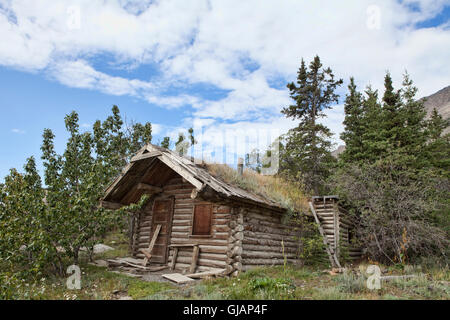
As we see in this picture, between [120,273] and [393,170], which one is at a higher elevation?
[393,170]

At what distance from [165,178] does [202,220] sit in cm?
289

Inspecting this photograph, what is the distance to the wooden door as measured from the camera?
11.8 metres

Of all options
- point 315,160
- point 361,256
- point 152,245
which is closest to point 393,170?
point 361,256

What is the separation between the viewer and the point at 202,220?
36.2 feet

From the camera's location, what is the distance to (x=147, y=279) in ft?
30.3

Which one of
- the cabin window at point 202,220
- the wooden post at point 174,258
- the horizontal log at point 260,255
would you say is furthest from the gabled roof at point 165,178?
the wooden post at point 174,258

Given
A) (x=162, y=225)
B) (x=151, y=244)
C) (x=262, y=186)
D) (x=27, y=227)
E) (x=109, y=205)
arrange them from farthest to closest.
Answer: (x=262, y=186), (x=162, y=225), (x=109, y=205), (x=151, y=244), (x=27, y=227)

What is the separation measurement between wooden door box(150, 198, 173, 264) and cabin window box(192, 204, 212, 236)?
4.41ft

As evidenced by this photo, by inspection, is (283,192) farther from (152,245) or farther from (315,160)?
(315,160)

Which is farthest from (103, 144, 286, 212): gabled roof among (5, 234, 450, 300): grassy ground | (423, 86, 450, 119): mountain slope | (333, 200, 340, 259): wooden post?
(423, 86, 450, 119): mountain slope

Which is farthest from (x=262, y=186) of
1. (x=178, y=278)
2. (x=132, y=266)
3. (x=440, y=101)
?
(x=440, y=101)

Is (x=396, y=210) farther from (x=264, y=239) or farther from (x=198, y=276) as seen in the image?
(x=198, y=276)

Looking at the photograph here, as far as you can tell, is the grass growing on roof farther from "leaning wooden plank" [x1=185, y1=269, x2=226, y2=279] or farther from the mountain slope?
the mountain slope
